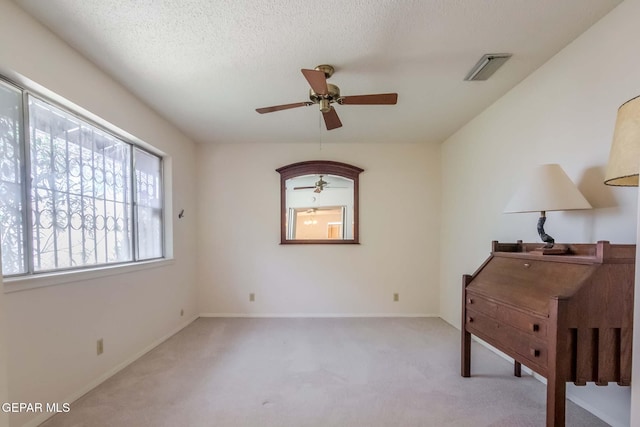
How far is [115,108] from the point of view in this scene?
2398 mm

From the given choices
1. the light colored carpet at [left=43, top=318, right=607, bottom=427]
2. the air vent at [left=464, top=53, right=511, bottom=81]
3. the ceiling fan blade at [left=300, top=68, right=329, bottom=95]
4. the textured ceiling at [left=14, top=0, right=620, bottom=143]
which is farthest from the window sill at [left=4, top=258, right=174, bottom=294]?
the air vent at [left=464, top=53, right=511, bottom=81]

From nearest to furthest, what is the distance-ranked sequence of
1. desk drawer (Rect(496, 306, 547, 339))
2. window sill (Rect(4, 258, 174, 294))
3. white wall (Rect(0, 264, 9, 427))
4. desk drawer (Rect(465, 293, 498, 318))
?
white wall (Rect(0, 264, 9, 427)) → desk drawer (Rect(496, 306, 547, 339)) → window sill (Rect(4, 258, 174, 294)) → desk drawer (Rect(465, 293, 498, 318))

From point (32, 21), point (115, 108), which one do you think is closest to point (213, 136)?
point (115, 108)

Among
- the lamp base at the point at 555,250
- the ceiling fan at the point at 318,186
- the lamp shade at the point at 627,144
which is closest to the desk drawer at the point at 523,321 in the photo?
the lamp base at the point at 555,250

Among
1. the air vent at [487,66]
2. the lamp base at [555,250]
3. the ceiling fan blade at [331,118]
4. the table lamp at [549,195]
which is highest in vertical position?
the air vent at [487,66]

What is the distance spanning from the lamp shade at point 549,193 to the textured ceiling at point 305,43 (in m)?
0.93

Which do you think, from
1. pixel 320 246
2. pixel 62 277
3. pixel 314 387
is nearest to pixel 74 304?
pixel 62 277

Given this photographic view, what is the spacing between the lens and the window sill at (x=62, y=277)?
63.5 inches

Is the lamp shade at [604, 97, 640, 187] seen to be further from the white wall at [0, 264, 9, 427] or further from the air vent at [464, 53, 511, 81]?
the white wall at [0, 264, 9, 427]

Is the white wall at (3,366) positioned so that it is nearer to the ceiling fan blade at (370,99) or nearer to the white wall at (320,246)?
the ceiling fan blade at (370,99)

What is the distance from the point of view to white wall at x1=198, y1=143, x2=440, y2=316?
405 cm

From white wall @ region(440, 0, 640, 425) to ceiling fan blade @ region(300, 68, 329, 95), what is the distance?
1.72 m

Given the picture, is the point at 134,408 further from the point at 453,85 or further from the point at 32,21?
the point at 453,85

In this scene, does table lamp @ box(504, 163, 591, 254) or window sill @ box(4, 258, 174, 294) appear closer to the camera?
window sill @ box(4, 258, 174, 294)
